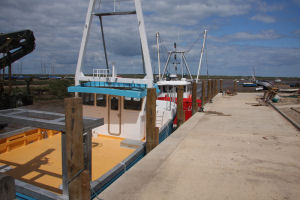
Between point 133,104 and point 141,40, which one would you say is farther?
point 141,40

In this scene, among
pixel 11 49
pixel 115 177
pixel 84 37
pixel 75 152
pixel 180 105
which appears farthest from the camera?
pixel 11 49

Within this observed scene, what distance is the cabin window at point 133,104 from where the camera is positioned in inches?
313

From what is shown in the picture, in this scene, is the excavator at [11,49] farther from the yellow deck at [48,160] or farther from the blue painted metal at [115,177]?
the blue painted metal at [115,177]

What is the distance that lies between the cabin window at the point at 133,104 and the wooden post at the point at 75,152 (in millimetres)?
4161

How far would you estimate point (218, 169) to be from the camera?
18.8 ft

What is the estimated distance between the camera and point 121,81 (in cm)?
850

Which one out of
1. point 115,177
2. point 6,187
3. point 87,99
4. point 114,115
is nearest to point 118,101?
point 114,115

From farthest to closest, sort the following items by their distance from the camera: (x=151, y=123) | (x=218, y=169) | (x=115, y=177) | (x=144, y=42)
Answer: (x=144, y=42)
(x=151, y=123)
(x=218, y=169)
(x=115, y=177)

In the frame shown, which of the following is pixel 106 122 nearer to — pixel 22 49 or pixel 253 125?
pixel 253 125

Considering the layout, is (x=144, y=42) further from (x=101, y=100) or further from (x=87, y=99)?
(x=87, y=99)

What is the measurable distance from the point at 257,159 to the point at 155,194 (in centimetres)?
349

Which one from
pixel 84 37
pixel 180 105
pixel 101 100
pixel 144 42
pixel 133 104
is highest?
pixel 84 37

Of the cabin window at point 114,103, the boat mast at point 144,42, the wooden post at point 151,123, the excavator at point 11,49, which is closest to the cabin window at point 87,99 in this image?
the cabin window at point 114,103

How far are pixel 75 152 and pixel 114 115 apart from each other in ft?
14.5
